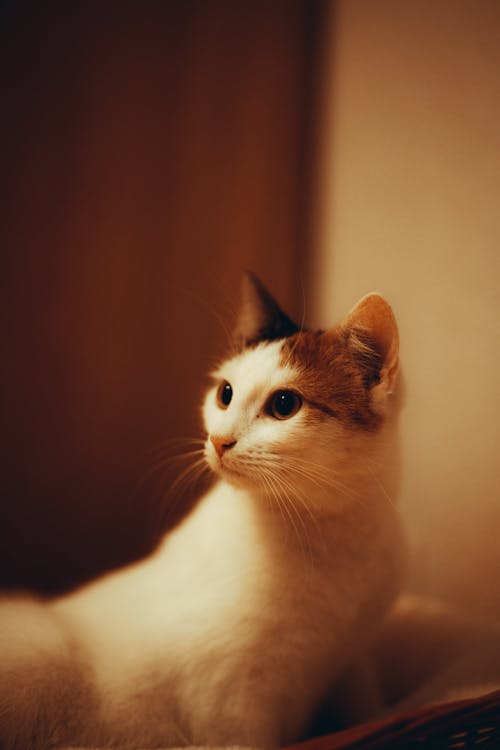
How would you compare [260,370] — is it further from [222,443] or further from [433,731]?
[433,731]

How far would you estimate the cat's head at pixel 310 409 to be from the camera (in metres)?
0.80

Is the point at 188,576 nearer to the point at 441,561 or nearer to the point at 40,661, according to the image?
the point at 40,661

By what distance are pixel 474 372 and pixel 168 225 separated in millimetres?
1072

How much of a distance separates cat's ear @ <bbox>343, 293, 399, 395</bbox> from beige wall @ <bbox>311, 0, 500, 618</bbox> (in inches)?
9.7

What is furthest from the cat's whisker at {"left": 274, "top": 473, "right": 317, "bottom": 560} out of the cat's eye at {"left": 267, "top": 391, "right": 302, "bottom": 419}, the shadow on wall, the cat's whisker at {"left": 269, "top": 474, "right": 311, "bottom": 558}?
the shadow on wall

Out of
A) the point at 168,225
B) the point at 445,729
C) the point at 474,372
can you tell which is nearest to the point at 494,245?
the point at 474,372

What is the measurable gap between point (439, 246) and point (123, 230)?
0.95 metres

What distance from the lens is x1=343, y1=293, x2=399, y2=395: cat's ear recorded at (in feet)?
2.72

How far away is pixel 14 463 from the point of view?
145 cm

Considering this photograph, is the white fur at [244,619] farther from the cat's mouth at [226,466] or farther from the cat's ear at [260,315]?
the cat's ear at [260,315]

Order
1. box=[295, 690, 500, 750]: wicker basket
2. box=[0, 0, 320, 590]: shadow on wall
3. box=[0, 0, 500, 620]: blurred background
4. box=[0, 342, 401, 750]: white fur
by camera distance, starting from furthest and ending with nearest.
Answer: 1. box=[0, 0, 320, 590]: shadow on wall
2. box=[0, 0, 500, 620]: blurred background
3. box=[0, 342, 401, 750]: white fur
4. box=[295, 690, 500, 750]: wicker basket

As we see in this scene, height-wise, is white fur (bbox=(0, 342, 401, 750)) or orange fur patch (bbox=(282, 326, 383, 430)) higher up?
orange fur patch (bbox=(282, 326, 383, 430))

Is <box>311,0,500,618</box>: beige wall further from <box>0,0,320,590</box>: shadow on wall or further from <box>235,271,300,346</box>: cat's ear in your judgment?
<box>0,0,320,590</box>: shadow on wall

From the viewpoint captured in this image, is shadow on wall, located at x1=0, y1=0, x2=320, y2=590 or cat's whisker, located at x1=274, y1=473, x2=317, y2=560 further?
shadow on wall, located at x1=0, y1=0, x2=320, y2=590
